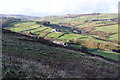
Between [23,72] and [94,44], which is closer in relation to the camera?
[23,72]

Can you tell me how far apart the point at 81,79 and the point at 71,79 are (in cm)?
96

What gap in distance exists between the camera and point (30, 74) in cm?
1292

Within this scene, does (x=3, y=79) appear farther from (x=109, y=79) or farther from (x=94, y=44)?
(x=94, y=44)

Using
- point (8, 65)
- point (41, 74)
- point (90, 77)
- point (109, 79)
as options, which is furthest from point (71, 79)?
point (8, 65)

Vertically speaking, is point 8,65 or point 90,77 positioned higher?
point 8,65

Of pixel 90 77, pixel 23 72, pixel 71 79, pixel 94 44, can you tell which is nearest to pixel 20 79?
pixel 23 72

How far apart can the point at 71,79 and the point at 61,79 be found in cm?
97

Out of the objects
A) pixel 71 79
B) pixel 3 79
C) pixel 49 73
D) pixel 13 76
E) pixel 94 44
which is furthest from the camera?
pixel 94 44

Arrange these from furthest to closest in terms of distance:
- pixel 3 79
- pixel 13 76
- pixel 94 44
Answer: pixel 94 44
pixel 13 76
pixel 3 79

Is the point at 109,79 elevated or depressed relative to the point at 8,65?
depressed

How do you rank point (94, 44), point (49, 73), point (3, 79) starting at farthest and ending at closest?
point (94, 44), point (49, 73), point (3, 79)

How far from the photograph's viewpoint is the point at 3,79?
1119 cm

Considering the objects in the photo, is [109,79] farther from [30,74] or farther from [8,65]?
[8,65]

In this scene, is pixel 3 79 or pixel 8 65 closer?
pixel 3 79
